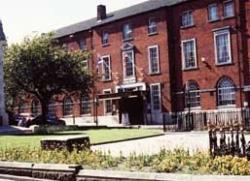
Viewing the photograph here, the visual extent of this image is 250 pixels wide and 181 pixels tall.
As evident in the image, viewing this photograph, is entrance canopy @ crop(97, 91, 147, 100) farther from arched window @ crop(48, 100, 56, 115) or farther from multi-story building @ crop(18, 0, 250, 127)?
arched window @ crop(48, 100, 56, 115)

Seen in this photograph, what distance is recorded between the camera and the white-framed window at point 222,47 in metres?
42.3

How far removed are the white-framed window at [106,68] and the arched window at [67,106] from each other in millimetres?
6063

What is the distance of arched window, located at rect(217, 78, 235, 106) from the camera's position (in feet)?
137

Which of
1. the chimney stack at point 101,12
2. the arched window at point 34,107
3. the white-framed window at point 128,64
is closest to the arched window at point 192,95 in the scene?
the white-framed window at point 128,64

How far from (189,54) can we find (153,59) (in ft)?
13.3

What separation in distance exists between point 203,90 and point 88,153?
102 ft

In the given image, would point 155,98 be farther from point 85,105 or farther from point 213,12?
point 85,105

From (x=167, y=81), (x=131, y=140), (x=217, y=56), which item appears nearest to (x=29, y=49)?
(x=167, y=81)

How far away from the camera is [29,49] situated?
4297 cm

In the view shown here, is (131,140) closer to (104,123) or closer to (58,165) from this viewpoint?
(58,165)

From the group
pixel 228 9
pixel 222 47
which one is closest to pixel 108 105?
pixel 222 47

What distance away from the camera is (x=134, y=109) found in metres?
48.9

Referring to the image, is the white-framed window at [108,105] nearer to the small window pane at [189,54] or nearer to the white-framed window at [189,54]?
the white-framed window at [189,54]

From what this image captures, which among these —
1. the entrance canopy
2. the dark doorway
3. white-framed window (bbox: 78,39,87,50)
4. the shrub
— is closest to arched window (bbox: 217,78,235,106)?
the entrance canopy
